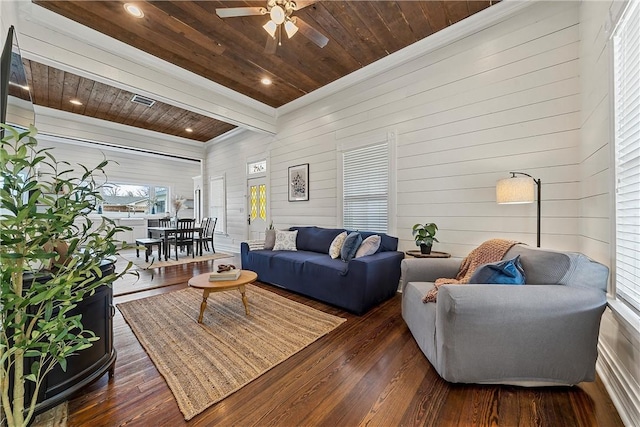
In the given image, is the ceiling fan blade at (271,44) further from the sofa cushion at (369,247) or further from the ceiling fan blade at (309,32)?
the sofa cushion at (369,247)

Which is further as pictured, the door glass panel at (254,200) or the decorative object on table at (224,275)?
the door glass panel at (254,200)

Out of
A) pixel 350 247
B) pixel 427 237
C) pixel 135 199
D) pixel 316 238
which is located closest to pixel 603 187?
pixel 427 237

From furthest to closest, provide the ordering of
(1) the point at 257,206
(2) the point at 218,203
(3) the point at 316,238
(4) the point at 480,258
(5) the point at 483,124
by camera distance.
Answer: (2) the point at 218,203, (1) the point at 257,206, (3) the point at 316,238, (5) the point at 483,124, (4) the point at 480,258

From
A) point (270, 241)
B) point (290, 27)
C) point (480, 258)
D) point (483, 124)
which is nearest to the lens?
point (480, 258)

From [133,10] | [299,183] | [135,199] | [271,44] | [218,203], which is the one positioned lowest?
[218,203]

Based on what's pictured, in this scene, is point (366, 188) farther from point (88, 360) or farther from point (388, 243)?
point (88, 360)

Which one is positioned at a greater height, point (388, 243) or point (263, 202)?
point (263, 202)

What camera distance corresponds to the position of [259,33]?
3016mm

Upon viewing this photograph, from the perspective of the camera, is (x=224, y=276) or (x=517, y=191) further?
(x=224, y=276)

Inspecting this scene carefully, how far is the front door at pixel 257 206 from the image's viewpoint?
19.7ft

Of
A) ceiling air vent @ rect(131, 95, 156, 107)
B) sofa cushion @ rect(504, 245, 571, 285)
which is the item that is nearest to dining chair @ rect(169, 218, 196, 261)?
ceiling air vent @ rect(131, 95, 156, 107)

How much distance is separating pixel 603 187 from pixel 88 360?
3.72 m

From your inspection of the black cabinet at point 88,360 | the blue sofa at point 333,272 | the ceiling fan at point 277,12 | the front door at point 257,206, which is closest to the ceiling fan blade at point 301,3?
the ceiling fan at point 277,12

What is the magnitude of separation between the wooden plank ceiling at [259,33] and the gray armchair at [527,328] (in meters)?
2.84
